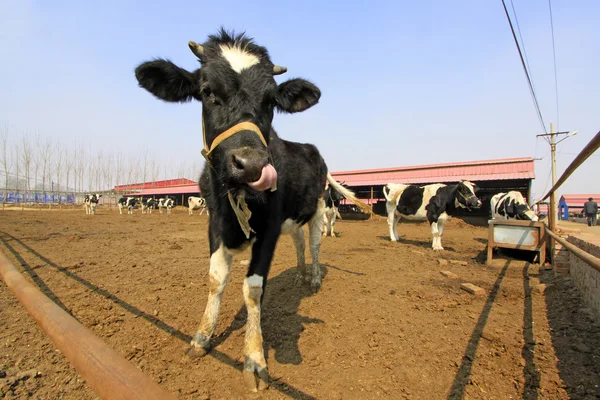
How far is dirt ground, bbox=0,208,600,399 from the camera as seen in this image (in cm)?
239

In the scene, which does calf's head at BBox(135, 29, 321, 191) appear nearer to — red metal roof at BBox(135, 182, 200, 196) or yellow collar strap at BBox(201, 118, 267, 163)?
yellow collar strap at BBox(201, 118, 267, 163)

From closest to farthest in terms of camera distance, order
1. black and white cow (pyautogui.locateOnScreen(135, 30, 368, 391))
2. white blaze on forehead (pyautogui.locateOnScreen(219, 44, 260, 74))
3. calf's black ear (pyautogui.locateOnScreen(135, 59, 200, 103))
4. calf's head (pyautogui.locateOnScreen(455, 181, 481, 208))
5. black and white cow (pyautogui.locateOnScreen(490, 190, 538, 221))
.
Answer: black and white cow (pyautogui.locateOnScreen(135, 30, 368, 391)) < white blaze on forehead (pyautogui.locateOnScreen(219, 44, 260, 74)) < calf's black ear (pyautogui.locateOnScreen(135, 59, 200, 103)) < calf's head (pyautogui.locateOnScreen(455, 181, 481, 208)) < black and white cow (pyautogui.locateOnScreen(490, 190, 538, 221))

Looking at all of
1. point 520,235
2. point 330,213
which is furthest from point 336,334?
point 330,213

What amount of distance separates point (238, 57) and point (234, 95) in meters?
0.46

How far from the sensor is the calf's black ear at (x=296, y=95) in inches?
118

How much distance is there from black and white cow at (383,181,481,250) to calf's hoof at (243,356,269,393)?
318 inches

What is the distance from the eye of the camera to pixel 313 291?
4723 millimetres

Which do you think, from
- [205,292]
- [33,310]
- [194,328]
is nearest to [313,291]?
[205,292]

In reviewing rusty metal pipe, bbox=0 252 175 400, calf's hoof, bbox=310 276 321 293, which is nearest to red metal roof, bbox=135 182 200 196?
calf's hoof, bbox=310 276 321 293

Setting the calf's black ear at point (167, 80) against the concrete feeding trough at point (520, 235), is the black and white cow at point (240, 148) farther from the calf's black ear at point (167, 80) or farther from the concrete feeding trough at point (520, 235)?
the concrete feeding trough at point (520, 235)

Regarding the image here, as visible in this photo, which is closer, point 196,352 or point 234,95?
point 234,95

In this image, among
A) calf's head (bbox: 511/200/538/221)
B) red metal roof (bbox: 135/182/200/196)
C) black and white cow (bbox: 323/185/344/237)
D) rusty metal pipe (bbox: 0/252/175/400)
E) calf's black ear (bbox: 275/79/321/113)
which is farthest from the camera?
red metal roof (bbox: 135/182/200/196)

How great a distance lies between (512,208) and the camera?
41.0 feet

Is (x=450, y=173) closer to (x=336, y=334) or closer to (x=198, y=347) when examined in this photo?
(x=336, y=334)
